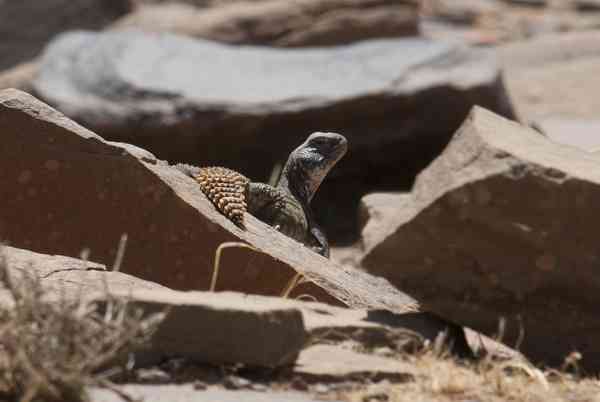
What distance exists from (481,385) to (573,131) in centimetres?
691

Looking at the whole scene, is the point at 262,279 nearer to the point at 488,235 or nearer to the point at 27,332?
the point at 488,235

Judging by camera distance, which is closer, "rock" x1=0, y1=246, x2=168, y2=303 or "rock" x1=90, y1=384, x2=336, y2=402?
"rock" x1=90, y1=384, x2=336, y2=402

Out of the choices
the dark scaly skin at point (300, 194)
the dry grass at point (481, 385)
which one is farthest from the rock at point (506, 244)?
the dark scaly skin at point (300, 194)

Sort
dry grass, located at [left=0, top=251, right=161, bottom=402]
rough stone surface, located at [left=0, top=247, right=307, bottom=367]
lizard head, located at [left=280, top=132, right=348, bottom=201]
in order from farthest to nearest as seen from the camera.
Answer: lizard head, located at [left=280, top=132, right=348, bottom=201] → rough stone surface, located at [left=0, top=247, right=307, bottom=367] → dry grass, located at [left=0, top=251, right=161, bottom=402]

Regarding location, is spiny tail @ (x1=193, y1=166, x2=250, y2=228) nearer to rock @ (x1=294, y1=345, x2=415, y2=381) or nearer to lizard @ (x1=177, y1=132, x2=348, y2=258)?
lizard @ (x1=177, y1=132, x2=348, y2=258)

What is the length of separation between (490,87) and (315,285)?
21.9 feet

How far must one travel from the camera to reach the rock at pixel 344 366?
3490 millimetres

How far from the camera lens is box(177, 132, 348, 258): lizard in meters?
4.85

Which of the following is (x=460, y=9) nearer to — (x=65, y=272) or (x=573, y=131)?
(x=573, y=131)

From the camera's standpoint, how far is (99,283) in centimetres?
391

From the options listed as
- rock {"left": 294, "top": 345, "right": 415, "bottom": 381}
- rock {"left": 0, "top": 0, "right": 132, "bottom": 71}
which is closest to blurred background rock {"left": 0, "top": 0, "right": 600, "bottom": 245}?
rock {"left": 0, "top": 0, "right": 132, "bottom": 71}

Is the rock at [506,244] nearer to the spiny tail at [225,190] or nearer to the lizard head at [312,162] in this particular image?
the spiny tail at [225,190]

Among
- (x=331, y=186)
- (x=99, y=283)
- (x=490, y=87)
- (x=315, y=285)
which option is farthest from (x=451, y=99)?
(x=99, y=283)

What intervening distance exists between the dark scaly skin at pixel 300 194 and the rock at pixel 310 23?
8236 millimetres
